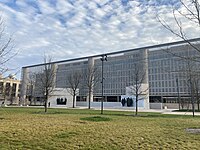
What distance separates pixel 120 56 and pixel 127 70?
7754 mm

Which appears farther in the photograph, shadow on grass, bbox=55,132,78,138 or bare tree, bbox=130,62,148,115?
bare tree, bbox=130,62,148,115

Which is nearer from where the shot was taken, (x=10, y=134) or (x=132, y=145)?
(x=132, y=145)

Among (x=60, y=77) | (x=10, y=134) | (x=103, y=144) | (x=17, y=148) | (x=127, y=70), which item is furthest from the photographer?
(x=60, y=77)

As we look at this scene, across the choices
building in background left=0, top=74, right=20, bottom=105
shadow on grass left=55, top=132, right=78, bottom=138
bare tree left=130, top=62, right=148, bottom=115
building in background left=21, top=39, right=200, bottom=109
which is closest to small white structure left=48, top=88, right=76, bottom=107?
building in background left=21, top=39, right=200, bottom=109

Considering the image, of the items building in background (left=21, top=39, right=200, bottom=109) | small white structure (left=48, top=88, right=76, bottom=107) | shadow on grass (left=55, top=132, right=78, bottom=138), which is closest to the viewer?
shadow on grass (left=55, top=132, right=78, bottom=138)

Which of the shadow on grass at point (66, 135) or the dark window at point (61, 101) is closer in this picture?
the shadow on grass at point (66, 135)

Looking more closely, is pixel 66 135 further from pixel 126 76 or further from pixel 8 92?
pixel 126 76

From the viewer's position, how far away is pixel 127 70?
90.8 metres

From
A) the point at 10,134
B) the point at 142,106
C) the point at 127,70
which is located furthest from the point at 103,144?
the point at 127,70

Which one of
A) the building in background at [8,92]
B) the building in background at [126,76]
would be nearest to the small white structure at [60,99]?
the building in background at [126,76]

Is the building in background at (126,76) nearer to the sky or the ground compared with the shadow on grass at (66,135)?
nearer to the sky

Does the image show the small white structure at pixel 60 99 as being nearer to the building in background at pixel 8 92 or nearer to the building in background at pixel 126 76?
the building in background at pixel 126 76

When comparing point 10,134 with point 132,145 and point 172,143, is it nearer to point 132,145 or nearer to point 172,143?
point 132,145

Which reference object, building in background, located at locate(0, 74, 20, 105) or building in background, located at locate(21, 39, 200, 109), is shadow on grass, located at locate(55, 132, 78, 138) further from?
building in background, located at locate(21, 39, 200, 109)
